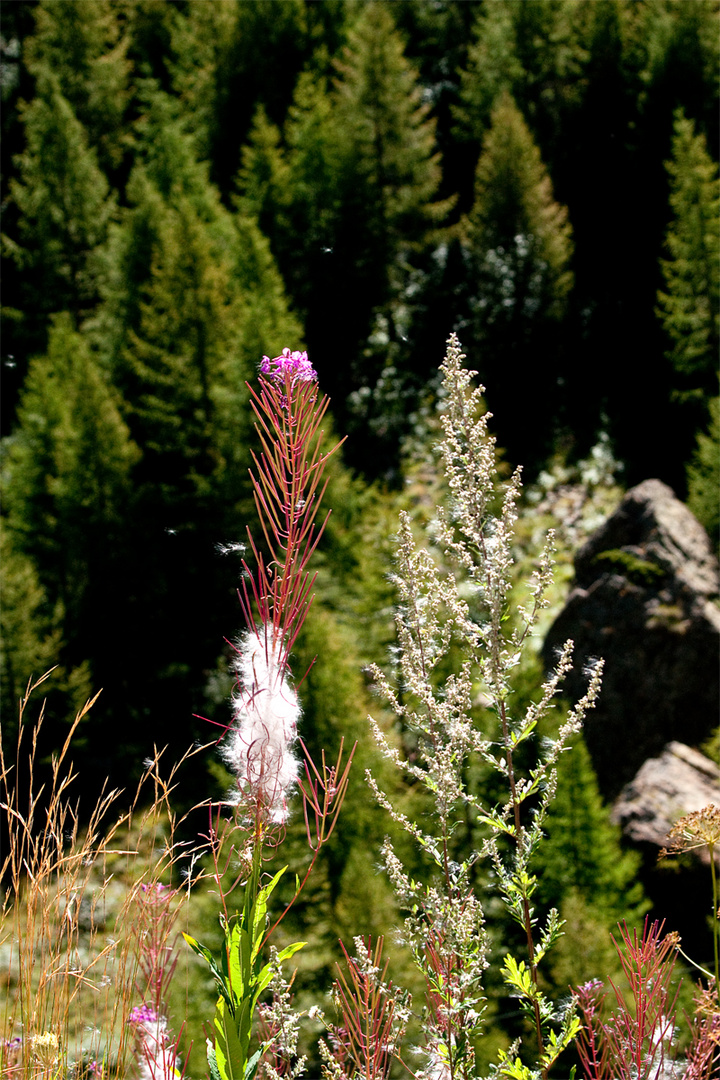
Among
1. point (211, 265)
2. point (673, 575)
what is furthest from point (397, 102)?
point (673, 575)

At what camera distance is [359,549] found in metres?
10.9

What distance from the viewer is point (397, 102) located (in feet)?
61.4

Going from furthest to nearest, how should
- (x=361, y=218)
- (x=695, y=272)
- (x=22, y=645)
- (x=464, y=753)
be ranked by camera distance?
1. (x=361, y=218)
2. (x=695, y=272)
3. (x=22, y=645)
4. (x=464, y=753)

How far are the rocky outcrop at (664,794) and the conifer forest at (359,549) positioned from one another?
0.07 metres

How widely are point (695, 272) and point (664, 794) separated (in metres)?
12.6

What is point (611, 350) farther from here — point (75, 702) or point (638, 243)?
point (75, 702)

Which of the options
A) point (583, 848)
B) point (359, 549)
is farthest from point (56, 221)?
point (583, 848)

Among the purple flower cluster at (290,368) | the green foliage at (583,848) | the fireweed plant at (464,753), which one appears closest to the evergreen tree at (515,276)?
the green foliage at (583,848)

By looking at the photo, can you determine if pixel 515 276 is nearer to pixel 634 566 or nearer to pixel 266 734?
pixel 634 566

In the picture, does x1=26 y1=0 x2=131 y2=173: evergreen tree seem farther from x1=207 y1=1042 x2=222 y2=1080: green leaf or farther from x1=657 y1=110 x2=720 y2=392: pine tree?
x1=207 y1=1042 x2=222 y2=1080: green leaf

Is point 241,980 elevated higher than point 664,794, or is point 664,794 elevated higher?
point 241,980

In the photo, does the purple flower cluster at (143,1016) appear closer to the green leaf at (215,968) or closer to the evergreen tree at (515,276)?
the green leaf at (215,968)

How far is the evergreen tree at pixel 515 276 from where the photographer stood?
18.0 metres

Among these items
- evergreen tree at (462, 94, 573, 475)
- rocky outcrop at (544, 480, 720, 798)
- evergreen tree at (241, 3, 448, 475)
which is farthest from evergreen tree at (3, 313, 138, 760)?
evergreen tree at (462, 94, 573, 475)
